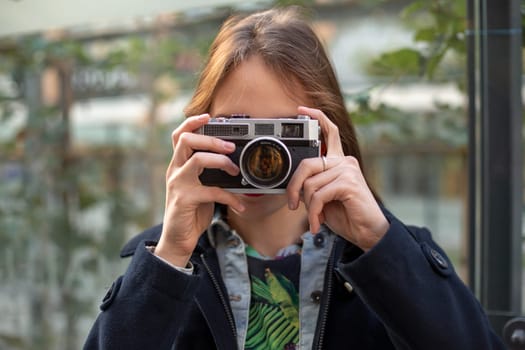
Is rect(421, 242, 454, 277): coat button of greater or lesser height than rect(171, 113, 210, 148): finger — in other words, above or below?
below

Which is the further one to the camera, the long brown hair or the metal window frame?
the metal window frame

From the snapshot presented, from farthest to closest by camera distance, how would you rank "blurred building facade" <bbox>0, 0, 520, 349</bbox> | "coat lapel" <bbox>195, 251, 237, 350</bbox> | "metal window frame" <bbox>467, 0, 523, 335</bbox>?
"blurred building facade" <bbox>0, 0, 520, 349</bbox>
"metal window frame" <bbox>467, 0, 523, 335</bbox>
"coat lapel" <bbox>195, 251, 237, 350</bbox>

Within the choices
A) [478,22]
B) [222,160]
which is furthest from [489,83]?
[222,160]

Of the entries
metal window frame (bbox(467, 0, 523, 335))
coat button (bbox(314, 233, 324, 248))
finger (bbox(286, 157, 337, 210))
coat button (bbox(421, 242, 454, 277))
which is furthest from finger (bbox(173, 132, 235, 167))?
metal window frame (bbox(467, 0, 523, 335))

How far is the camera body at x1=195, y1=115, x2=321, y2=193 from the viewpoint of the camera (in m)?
1.08

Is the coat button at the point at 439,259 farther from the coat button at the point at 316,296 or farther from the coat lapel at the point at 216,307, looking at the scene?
the coat lapel at the point at 216,307

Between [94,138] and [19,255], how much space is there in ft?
2.35

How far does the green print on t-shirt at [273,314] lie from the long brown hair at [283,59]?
32 cm

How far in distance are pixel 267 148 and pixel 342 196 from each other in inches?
5.9

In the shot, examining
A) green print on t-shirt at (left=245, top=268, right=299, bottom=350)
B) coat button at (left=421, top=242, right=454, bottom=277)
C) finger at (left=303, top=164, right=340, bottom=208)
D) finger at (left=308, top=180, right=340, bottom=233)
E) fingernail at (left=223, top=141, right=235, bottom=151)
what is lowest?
green print on t-shirt at (left=245, top=268, right=299, bottom=350)

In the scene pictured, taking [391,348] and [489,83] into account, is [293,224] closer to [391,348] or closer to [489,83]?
[391,348]

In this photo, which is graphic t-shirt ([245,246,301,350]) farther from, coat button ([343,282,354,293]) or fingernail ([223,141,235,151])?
fingernail ([223,141,235,151])

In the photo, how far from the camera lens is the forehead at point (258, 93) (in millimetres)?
1145

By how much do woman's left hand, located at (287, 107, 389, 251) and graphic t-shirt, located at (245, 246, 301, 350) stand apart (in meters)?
0.12
